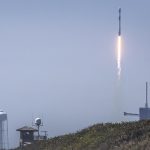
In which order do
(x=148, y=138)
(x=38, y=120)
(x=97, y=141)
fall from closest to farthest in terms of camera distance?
(x=148, y=138)
(x=97, y=141)
(x=38, y=120)

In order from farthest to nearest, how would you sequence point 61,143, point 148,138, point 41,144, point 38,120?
1. point 38,120
2. point 41,144
3. point 61,143
4. point 148,138

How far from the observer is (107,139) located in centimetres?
4769

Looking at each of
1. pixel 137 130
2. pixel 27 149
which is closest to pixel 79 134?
pixel 27 149

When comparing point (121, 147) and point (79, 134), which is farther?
point (79, 134)

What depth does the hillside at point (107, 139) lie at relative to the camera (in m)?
40.6

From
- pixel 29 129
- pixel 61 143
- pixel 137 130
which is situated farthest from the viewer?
pixel 29 129

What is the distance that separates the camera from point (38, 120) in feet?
305

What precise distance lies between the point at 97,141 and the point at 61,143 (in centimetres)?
982

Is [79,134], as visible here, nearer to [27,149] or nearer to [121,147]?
[27,149]

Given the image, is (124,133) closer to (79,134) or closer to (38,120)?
(79,134)

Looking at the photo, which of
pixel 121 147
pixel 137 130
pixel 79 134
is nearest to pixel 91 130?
pixel 79 134

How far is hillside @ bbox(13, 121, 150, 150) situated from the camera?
40.6 meters

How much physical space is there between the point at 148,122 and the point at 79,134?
35.6 feet

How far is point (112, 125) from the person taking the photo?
2345 inches
